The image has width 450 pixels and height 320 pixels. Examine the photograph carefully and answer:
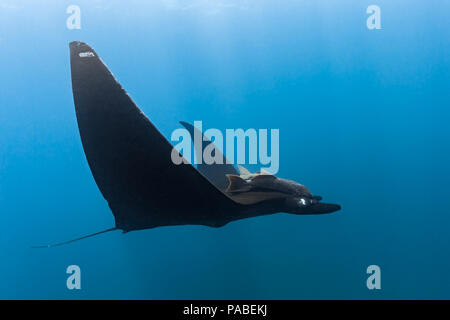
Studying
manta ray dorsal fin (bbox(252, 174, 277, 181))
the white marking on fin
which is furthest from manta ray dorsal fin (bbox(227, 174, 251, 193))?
the white marking on fin

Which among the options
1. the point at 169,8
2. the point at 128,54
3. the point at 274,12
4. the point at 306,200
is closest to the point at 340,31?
the point at 274,12

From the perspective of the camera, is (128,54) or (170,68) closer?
(128,54)

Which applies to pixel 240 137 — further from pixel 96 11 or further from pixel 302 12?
pixel 302 12

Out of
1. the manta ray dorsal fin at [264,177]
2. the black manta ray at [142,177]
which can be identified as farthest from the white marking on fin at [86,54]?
the manta ray dorsal fin at [264,177]

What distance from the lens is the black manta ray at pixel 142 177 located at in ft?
7.80

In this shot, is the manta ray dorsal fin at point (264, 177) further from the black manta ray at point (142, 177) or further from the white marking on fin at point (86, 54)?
the white marking on fin at point (86, 54)

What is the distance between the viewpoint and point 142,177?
2793 millimetres

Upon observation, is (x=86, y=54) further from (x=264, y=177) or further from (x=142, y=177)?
(x=264, y=177)

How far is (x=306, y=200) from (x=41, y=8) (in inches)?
552

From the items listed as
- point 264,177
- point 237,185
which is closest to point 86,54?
point 237,185

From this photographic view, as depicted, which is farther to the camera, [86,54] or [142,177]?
[142,177]

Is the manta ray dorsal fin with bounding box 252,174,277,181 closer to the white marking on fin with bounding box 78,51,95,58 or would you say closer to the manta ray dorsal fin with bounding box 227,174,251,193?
the manta ray dorsal fin with bounding box 227,174,251,193

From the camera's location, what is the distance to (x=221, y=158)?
4.95 meters

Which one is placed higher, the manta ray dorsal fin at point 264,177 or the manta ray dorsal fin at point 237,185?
the manta ray dorsal fin at point 264,177
